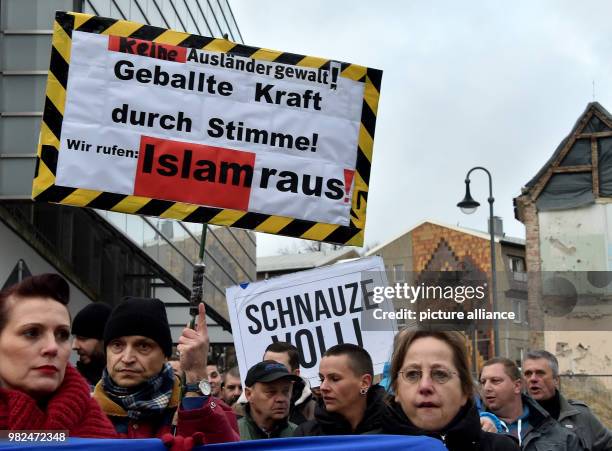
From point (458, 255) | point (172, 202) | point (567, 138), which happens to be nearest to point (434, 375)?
point (172, 202)

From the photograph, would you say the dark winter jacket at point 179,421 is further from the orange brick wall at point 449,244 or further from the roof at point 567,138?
the orange brick wall at point 449,244

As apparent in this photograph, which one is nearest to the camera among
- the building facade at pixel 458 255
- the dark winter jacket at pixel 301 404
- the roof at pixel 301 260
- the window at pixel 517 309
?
the dark winter jacket at pixel 301 404

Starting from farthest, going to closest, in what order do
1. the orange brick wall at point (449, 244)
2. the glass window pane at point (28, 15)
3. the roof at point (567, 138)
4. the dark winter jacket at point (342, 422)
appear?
the orange brick wall at point (449, 244) → the roof at point (567, 138) → the glass window pane at point (28, 15) → the dark winter jacket at point (342, 422)

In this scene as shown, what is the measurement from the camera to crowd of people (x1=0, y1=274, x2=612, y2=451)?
130 inches

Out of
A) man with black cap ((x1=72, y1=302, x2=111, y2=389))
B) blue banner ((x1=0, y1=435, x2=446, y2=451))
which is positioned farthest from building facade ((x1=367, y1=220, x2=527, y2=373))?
blue banner ((x1=0, y1=435, x2=446, y2=451))

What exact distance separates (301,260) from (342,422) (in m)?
88.0

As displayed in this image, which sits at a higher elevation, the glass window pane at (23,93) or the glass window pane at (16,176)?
the glass window pane at (23,93)

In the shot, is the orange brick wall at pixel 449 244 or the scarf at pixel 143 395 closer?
the scarf at pixel 143 395

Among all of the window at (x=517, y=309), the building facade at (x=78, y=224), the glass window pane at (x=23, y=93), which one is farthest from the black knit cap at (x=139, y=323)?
the window at (x=517, y=309)

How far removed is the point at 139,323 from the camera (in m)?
4.12

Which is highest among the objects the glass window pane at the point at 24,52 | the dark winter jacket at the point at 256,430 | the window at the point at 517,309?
the window at the point at 517,309

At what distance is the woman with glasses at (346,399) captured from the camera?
18.0ft

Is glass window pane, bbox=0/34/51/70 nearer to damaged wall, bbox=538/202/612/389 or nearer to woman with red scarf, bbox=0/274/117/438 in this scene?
woman with red scarf, bbox=0/274/117/438

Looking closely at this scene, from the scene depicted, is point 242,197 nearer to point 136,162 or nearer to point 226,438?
point 136,162
